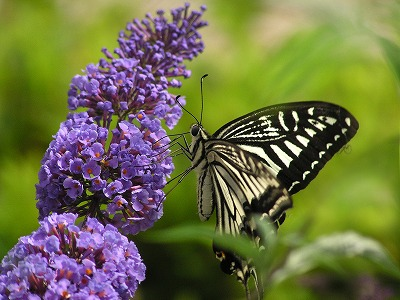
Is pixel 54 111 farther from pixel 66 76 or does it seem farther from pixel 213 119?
pixel 213 119

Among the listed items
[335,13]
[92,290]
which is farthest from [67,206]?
[335,13]

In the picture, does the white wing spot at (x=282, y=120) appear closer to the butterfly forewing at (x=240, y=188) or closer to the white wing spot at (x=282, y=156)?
the white wing spot at (x=282, y=156)

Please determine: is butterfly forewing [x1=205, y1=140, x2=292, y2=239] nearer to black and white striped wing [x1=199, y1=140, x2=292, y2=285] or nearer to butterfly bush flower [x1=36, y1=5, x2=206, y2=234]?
black and white striped wing [x1=199, y1=140, x2=292, y2=285]

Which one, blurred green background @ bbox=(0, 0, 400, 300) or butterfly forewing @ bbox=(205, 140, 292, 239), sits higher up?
blurred green background @ bbox=(0, 0, 400, 300)

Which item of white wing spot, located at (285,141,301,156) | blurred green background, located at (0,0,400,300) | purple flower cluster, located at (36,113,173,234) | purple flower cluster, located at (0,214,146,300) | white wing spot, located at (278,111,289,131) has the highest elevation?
blurred green background, located at (0,0,400,300)

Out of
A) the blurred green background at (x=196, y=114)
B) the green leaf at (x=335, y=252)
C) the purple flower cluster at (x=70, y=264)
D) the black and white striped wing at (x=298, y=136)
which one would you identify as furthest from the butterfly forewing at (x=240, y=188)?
the blurred green background at (x=196, y=114)

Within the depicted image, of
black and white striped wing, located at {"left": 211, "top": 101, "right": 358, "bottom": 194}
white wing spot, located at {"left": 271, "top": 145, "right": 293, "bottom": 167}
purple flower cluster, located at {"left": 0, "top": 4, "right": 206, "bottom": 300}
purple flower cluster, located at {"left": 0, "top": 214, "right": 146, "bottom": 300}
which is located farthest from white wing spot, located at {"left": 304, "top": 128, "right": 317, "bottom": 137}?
purple flower cluster, located at {"left": 0, "top": 214, "right": 146, "bottom": 300}
